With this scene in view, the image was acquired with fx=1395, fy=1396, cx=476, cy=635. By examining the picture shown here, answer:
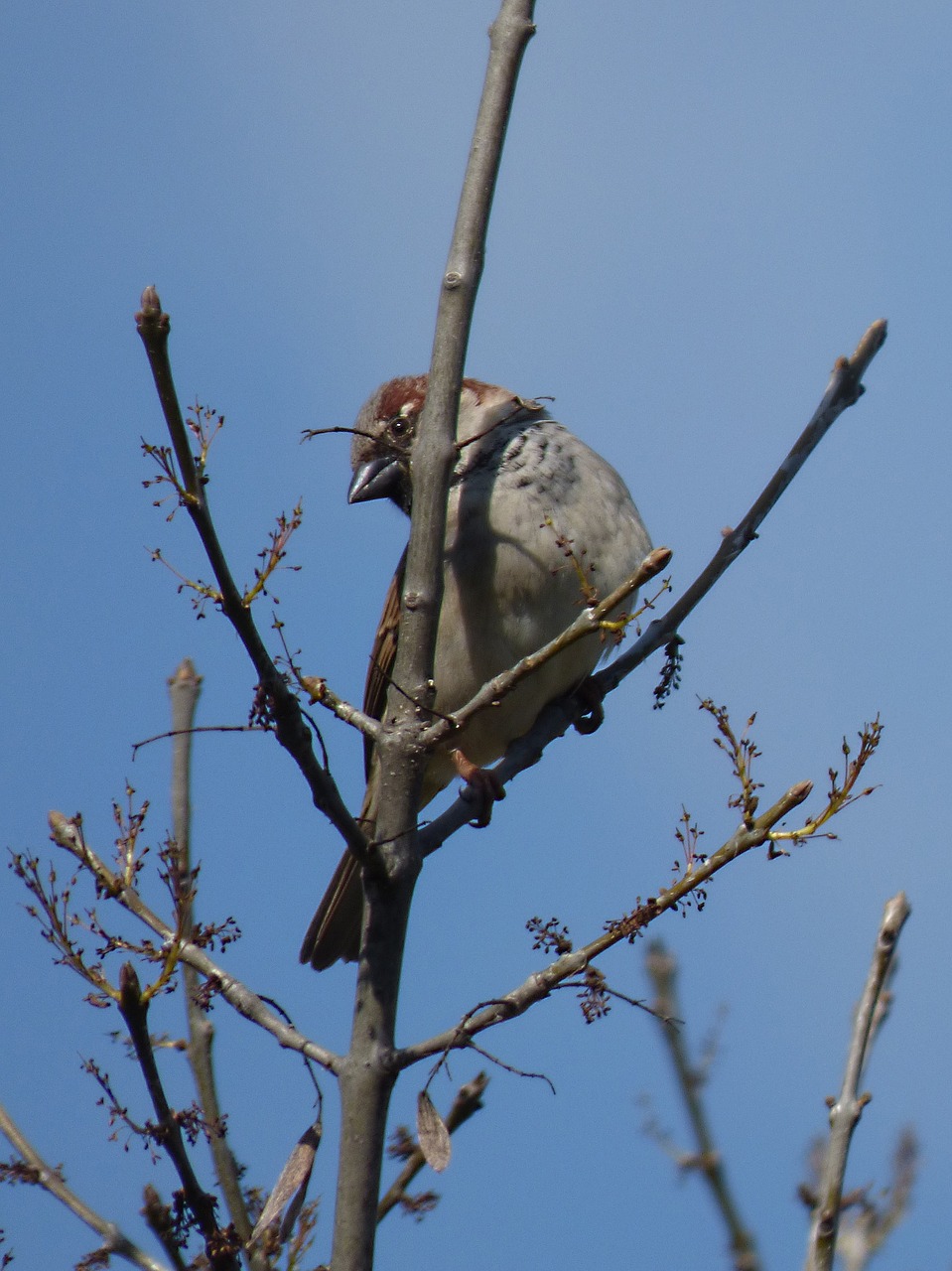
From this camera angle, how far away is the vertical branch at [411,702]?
81.4 inches

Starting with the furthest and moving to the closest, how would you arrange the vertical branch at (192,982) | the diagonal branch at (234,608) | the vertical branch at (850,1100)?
the vertical branch at (192,982)
the vertical branch at (850,1100)
the diagonal branch at (234,608)

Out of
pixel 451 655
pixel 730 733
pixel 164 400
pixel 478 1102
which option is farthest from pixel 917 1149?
pixel 164 400

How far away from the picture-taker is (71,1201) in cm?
231

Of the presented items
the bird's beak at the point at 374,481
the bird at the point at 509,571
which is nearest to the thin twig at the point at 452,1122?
the bird at the point at 509,571

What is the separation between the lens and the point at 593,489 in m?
4.13

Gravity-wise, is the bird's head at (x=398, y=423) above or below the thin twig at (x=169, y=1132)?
above

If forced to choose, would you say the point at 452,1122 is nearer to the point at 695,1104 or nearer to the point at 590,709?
the point at 695,1104

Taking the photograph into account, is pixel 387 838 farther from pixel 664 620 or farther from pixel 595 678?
pixel 595 678

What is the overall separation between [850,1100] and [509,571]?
6.63 feet

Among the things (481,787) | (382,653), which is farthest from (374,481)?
(481,787)

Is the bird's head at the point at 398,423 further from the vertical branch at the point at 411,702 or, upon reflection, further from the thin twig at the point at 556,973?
the thin twig at the point at 556,973

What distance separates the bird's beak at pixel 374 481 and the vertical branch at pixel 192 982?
126 centimetres

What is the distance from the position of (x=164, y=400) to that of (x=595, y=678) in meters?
2.15

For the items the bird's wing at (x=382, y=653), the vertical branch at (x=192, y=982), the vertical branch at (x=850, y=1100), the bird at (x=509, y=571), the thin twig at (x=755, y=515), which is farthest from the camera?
the bird's wing at (x=382, y=653)
